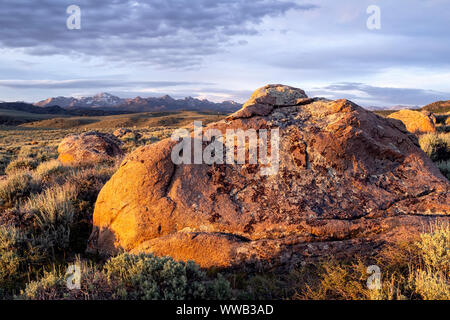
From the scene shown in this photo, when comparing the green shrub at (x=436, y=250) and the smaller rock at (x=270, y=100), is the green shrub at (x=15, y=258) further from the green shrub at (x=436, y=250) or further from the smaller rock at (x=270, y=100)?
the green shrub at (x=436, y=250)

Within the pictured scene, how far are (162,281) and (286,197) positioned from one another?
244 cm

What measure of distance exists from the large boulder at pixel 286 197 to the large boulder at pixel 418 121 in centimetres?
1861

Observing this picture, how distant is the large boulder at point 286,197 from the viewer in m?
4.70

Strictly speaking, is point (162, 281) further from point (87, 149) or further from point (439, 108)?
point (439, 108)

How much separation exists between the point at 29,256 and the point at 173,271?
288 centimetres

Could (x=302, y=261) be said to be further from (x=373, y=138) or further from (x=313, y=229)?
(x=373, y=138)

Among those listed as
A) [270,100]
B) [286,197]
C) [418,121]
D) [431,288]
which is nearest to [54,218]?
[286,197]

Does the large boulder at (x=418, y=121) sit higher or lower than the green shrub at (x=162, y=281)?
higher

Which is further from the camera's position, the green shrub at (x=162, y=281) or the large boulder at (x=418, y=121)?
the large boulder at (x=418, y=121)

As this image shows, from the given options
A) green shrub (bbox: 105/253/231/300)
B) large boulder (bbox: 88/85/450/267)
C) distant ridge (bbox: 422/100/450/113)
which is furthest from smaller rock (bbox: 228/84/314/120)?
distant ridge (bbox: 422/100/450/113)

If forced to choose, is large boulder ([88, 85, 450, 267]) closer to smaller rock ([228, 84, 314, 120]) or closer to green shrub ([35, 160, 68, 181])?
smaller rock ([228, 84, 314, 120])

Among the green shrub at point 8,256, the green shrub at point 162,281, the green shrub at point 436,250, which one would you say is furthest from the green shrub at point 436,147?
the green shrub at point 8,256

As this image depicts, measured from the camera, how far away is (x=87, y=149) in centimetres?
1458
